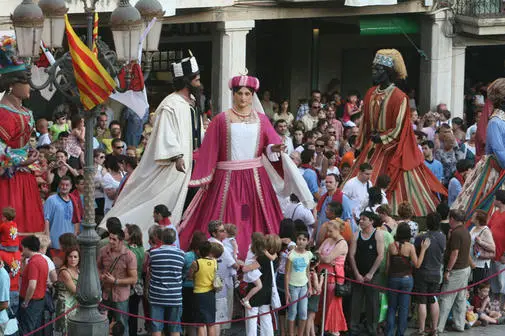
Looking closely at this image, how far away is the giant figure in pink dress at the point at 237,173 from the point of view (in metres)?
16.4

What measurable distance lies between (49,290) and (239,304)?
2094 mm

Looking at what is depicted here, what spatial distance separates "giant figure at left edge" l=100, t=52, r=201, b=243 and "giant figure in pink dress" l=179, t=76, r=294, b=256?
402 mm

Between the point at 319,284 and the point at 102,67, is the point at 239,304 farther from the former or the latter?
the point at 102,67

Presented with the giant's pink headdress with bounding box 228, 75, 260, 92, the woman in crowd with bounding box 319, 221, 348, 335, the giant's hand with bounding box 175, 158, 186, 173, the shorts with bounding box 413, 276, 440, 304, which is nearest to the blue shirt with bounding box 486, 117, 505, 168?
the shorts with bounding box 413, 276, 440, 304

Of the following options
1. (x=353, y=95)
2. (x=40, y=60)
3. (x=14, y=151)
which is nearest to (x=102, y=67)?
(x=40, y=60)

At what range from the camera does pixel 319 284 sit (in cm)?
1531

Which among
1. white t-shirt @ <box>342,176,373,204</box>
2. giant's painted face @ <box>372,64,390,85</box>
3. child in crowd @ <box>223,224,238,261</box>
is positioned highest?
giant's painted face @ <box>372,64,390,85</box>

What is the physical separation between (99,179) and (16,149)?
5.72 ft

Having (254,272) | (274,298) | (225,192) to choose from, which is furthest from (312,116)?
(254,272)

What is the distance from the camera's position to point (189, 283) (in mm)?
14711

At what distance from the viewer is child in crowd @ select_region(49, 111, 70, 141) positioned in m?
20.6

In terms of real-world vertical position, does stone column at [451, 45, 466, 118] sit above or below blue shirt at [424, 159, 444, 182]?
above

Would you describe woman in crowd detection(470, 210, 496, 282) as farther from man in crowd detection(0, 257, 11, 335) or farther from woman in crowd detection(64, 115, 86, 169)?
man in crowd detection(0, 257, 11, 335)

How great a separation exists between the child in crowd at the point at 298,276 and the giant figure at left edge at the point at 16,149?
3.08m
